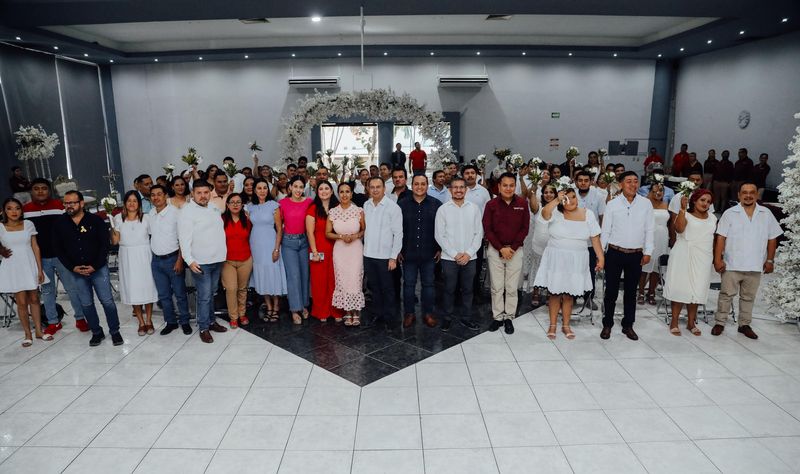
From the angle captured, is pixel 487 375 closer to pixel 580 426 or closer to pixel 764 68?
pixel 580 426

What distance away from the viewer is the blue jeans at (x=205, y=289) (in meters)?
4.96

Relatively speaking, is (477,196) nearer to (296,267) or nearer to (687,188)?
(687,188)

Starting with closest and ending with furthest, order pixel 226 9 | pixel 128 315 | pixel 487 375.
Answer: pixel 487 375
pixel 128 315
pixel 226 9

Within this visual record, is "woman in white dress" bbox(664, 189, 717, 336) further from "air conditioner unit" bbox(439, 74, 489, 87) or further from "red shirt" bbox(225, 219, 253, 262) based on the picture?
"air conditioner unit" bbox(439, 74, 489, 87)

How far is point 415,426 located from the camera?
359 cm

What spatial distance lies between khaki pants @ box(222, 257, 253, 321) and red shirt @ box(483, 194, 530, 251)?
2.64 m

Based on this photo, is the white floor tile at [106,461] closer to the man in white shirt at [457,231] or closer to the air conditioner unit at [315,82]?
the man in white shirt at [457,231]

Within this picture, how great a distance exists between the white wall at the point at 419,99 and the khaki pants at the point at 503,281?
9.87 metres

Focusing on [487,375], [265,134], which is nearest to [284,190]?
[487,375]

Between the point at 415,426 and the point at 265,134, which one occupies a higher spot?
the point at 265,134

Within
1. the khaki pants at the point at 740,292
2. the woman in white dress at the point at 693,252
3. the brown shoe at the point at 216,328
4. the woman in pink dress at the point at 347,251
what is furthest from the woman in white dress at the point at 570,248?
the brown shoe at the point at 216,328

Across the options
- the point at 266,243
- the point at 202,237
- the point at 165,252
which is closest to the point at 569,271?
the point at 266,243

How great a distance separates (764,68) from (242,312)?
13.1 metres

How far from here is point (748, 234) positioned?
491 cm
